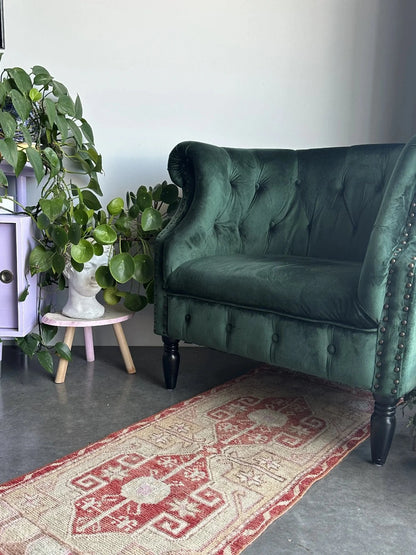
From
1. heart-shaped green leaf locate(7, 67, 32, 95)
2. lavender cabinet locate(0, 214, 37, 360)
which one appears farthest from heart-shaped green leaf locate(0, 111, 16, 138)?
lavender cabinet locate(0, 214, 37, 360)

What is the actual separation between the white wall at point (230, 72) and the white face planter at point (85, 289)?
1.50 feet

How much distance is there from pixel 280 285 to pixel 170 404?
58 centimetres

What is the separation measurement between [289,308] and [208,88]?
4.15ft

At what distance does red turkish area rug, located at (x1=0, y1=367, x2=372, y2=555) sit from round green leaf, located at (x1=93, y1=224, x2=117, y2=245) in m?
0.61

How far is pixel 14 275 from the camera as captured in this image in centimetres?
183

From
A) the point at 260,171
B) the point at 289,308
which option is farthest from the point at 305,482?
the point at 260,171

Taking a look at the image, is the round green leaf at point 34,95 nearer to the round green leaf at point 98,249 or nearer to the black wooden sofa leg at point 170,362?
the round green leaf at point 98,249

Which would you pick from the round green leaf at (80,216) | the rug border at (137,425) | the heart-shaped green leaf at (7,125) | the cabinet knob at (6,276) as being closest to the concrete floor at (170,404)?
the rug border at (137,425)

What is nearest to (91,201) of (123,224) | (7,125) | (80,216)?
(123,224)

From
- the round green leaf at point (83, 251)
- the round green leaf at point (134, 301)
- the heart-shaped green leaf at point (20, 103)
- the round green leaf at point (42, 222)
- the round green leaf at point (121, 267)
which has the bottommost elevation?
the round green leaf at point (134, 301)

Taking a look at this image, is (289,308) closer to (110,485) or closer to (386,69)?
(110,485)

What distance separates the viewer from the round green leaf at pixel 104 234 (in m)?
1.79

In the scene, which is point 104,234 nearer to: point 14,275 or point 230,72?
point 14,275

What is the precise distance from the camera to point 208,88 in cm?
230
